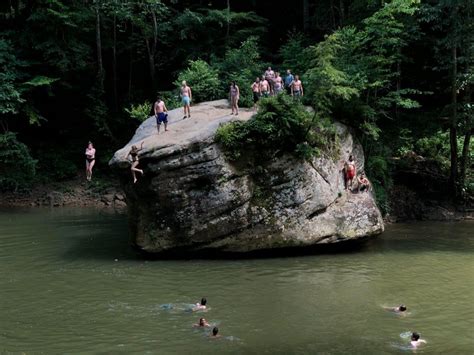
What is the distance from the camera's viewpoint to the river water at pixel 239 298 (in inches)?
428

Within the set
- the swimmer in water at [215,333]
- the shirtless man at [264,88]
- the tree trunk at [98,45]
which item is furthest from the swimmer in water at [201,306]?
the tree trunk at [98,45]

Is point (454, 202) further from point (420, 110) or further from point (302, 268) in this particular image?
point (302, 268)

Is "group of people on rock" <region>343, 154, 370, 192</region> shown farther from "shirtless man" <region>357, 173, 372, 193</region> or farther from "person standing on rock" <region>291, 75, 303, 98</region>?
"person standing on rock" <region>291, 75, 303, 98</region>

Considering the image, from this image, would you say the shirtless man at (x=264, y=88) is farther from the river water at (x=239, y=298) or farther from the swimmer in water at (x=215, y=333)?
the swimmer in water at (x=215, y=333)

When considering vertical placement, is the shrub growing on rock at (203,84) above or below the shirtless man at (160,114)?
above

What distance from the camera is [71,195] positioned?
30703 mm

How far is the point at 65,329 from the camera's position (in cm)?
1161

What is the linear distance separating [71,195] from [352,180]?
17.3 meters

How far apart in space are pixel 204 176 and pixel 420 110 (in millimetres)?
16741

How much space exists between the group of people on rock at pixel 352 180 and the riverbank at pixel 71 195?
45.4ft

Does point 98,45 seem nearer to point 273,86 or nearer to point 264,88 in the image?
point 273,86

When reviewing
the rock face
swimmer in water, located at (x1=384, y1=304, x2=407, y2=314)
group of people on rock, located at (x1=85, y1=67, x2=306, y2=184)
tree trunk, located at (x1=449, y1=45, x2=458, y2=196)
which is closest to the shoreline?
group of people on rock, located at (x1=85, y1=67, x2=306, y2=184)

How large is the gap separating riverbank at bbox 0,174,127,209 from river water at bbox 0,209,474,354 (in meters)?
9.23

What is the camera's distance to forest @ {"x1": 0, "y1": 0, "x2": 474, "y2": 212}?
75.1ft
